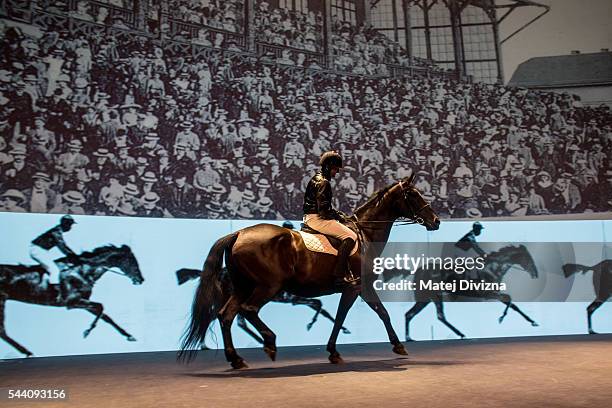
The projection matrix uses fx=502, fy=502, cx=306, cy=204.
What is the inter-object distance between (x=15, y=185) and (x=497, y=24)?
27.7 ft

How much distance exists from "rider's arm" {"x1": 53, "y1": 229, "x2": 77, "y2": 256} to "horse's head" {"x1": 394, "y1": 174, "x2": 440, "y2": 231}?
167 inches

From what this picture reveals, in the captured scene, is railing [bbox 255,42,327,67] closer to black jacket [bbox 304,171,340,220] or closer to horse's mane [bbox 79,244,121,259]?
black jacket [bbox 304,171,340,220]

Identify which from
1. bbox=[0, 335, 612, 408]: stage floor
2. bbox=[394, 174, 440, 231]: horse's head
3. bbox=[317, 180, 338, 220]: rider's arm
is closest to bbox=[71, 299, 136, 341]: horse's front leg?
bbox=[0, 335, 612, 408]: stage floor

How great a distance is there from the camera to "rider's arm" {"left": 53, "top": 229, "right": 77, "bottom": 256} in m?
6.50

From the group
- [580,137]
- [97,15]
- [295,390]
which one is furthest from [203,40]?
[580,137]

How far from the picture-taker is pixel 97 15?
7621 millimetres

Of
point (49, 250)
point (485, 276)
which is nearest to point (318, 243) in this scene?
point (49, 250)

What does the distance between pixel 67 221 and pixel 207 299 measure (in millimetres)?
2813

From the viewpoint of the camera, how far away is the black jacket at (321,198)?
5.45 metres

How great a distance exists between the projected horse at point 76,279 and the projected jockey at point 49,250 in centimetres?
6

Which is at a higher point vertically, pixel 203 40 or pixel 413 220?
pixel 203 40

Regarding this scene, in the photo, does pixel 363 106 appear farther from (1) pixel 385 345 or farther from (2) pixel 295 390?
(2) pixel 295 390

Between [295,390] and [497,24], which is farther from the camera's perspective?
[497,24]

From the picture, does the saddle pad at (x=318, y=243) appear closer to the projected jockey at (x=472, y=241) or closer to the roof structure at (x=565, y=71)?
the projected jockey at (x=472, y=241)
